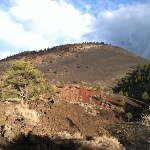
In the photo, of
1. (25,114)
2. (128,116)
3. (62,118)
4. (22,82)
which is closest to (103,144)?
(25,114)

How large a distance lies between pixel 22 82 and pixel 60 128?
737 inches

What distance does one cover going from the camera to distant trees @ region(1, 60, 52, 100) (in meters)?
75.6

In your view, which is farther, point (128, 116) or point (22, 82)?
point (128, 116)

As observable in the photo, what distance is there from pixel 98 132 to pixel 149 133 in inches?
1157

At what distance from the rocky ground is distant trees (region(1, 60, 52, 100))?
5.04m

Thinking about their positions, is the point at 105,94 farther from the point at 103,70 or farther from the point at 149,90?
the point at 103,70

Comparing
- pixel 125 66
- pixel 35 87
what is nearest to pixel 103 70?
pixel 125 66

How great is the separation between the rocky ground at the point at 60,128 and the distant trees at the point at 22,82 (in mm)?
5035

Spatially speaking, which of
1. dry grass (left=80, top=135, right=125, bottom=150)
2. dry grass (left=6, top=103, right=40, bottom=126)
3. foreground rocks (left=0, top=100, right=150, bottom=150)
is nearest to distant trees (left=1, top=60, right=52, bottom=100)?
foreground rocks (left=0, top=100, right=150, bottom=150)

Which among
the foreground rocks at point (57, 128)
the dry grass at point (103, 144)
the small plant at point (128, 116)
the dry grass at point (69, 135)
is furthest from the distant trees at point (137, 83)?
the dry grass at point (103, 144)

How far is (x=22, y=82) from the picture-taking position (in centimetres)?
7638

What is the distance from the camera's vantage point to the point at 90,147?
5066 cm

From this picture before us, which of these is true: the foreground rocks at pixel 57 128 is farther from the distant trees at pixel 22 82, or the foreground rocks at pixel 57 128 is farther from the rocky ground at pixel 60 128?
the distant trees at pixel 22 82

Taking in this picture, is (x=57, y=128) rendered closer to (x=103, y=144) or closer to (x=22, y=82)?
(x=103, y=144)
